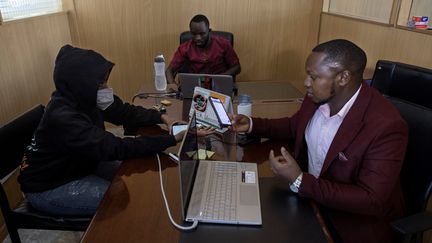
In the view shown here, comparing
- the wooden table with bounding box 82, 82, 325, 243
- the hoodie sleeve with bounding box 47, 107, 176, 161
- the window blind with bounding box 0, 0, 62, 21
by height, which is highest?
the window blind with bounding box 0, 0, 62, 21

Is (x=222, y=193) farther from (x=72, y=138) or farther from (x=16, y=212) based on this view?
(x=16, y=212)

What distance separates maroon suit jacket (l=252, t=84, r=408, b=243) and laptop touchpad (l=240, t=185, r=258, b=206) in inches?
5.7

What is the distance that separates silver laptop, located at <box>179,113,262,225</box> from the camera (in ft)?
2.98

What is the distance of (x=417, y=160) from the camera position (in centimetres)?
113

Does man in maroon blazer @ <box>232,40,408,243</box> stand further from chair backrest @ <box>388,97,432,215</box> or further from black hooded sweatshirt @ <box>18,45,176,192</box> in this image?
black hooded sweatshirt @ <box>18,45,176,192</box>

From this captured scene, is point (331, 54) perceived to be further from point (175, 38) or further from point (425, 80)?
point (175, 38)

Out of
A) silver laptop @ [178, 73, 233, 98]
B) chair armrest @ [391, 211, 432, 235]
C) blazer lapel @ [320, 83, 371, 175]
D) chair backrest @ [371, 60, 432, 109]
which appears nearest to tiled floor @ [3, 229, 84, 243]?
silver laptop @ [178, 73, 233, 98]

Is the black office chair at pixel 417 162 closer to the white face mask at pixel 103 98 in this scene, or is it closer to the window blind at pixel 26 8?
the white face mask at pixel 103 98

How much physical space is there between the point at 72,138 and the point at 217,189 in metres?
0.62

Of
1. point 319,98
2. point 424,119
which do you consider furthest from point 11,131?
point 424,119

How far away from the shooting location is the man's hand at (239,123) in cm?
142

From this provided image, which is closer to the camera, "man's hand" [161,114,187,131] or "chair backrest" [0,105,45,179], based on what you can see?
"chair backrest" [0,105,45,179]

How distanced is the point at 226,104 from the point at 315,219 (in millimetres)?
671

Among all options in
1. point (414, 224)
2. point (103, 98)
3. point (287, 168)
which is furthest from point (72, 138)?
point (414, 224)
